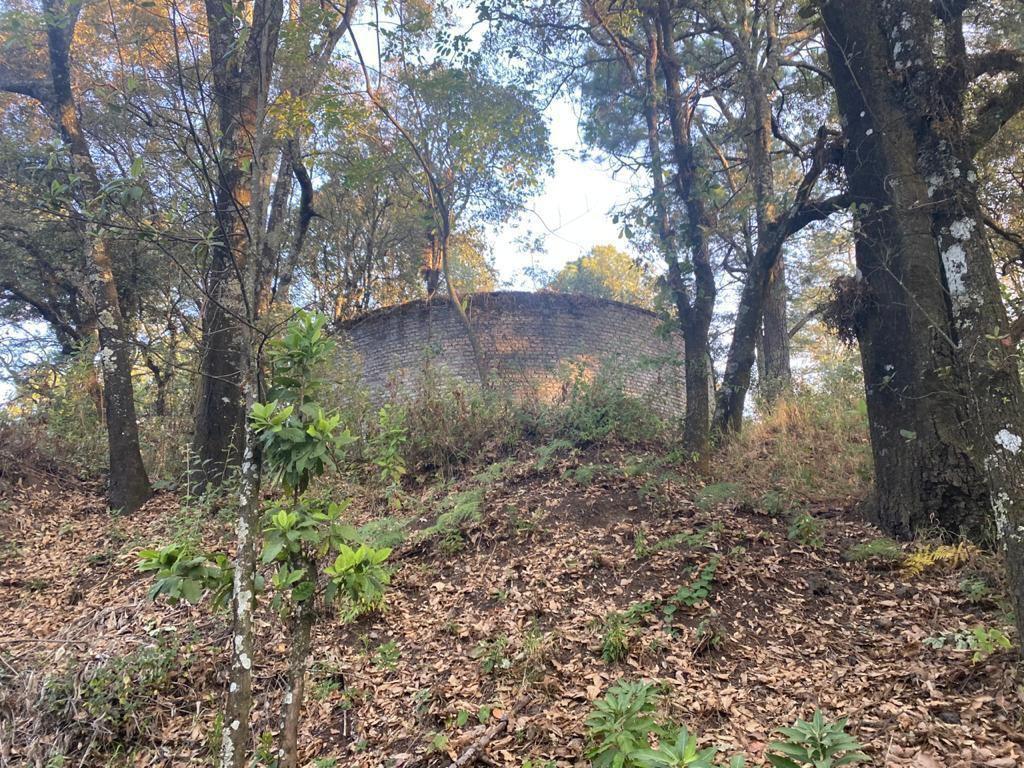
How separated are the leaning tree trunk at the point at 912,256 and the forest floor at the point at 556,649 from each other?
589mm

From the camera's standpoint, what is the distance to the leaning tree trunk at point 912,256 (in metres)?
3.69

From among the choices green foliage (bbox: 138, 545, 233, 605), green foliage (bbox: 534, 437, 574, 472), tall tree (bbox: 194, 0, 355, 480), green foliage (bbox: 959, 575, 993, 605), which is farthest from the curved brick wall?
green foliage (bbox: 138, 545, 233, 605)

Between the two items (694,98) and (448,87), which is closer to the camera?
(694,98)

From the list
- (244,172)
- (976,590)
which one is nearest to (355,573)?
(244,172)

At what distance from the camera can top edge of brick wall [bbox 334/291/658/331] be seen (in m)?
14.4

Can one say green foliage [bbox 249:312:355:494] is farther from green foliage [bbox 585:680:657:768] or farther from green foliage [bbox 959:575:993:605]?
green foliage [bbox 959:575:993:605]

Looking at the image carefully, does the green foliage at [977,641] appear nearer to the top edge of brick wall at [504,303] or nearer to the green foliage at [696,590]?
the green foliage at [696,590]

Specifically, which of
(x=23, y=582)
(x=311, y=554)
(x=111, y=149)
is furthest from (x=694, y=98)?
(x=111, y=149)

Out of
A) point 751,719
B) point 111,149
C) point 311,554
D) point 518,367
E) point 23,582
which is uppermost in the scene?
point 111,149

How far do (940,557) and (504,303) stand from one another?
1115 cm

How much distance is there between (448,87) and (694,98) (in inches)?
186

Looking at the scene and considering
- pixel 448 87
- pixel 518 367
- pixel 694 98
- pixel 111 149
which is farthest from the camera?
pixel 518 367

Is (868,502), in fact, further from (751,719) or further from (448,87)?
(448,87)

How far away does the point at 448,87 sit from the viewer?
11.1m
